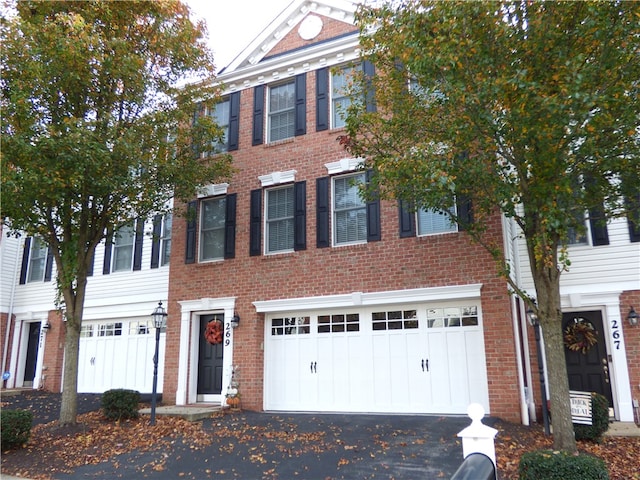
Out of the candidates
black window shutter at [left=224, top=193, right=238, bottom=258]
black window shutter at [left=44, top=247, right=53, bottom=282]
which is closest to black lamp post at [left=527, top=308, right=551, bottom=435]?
black window shutter at [left=224, top=193, right=238, bottom=258]

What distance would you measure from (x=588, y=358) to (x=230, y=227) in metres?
8.79

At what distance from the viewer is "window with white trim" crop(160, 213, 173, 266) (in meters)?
15.2

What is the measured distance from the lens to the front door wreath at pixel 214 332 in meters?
12.8

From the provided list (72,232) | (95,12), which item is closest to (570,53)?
(95,12)

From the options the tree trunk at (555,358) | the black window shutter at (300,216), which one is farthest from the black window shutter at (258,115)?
the tree trunk at (555,358)

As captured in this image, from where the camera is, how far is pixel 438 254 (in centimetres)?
1090

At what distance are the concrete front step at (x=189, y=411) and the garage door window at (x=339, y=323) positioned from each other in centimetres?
306

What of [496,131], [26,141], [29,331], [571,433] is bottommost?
[571,433]

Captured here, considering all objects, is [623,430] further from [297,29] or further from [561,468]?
[297,29]

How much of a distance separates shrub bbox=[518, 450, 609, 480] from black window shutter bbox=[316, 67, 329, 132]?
8.94 m

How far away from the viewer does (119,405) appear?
11148mm

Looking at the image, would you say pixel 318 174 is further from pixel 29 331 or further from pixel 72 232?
pixel 29 331

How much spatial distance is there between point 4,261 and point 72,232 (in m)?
9.81

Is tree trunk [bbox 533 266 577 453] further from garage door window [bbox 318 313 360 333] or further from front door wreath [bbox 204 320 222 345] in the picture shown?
front door wreath [bbox 204 320 222 345]
